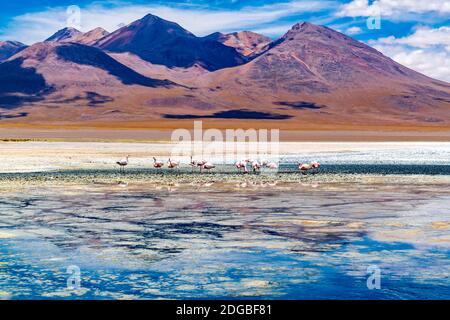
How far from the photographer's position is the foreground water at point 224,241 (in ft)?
27.1

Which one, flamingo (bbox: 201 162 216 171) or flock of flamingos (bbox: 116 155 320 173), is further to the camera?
flamingo (bbox: 201 162 216 171)

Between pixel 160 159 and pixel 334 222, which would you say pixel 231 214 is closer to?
pixel 334 222

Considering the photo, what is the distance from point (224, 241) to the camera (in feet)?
36.7

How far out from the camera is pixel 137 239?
448 inches

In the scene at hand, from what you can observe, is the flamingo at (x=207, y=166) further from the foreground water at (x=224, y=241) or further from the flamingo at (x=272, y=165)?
the foreground water at (x=224, y=241)

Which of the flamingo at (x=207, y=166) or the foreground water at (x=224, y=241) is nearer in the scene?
the foreground water at (x=224, y=241)

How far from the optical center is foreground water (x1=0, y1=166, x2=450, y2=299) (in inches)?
326
